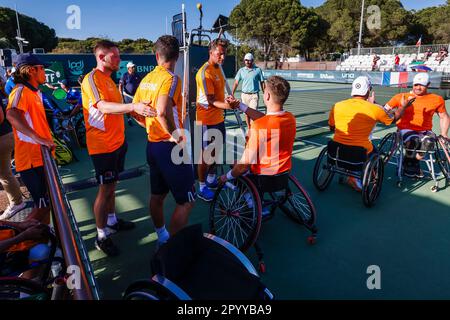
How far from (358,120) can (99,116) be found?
296cm

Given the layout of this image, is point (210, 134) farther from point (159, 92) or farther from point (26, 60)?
point (26, 60)

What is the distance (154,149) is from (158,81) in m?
0.60

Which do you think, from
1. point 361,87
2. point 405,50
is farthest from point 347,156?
point 405,50

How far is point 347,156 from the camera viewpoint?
3.87 m

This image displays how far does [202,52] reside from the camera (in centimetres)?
455

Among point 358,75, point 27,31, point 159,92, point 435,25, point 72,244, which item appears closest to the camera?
point 72,244

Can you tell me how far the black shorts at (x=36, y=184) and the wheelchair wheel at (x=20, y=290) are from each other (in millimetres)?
1257

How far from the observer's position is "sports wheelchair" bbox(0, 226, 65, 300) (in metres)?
1.66

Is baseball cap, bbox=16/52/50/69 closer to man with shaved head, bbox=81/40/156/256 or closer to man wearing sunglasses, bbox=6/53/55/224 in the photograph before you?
man wearing sunglasses, bbox=6/53/55/224

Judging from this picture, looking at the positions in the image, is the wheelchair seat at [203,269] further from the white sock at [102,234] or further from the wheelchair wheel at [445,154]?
the wheelchair wheel at [445,154]

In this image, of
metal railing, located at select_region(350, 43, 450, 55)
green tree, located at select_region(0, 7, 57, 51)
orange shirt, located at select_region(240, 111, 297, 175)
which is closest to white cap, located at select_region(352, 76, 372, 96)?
orange shirt, located at select_region(240, 111, 297, 175)

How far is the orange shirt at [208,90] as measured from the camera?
3.93 m

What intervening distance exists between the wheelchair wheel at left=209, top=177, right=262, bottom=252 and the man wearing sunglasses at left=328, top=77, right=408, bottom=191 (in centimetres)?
166

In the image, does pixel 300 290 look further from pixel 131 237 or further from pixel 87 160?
pixel 87 160
